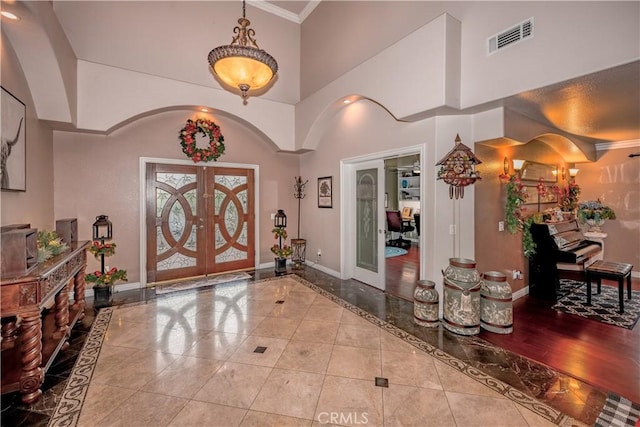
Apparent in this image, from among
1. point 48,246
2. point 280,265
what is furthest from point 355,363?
point 280,265

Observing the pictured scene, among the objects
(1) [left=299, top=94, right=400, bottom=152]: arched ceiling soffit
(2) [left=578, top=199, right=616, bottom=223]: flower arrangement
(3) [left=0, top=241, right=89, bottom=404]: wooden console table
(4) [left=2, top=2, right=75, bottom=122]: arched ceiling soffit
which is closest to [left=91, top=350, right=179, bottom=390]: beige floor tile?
(3) [left=0, top=241, right=89, bottom=404]: wooden console table

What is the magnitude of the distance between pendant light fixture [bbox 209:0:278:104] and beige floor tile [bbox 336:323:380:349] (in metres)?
3.16

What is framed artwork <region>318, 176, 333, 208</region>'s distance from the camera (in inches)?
221

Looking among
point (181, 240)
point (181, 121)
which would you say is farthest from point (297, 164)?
point (181, 240)

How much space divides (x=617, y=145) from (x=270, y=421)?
8302 mm

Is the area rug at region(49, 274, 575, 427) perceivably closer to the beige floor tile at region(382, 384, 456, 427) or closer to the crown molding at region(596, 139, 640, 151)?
the beige floor tile at region(382, 384, 456, 427)

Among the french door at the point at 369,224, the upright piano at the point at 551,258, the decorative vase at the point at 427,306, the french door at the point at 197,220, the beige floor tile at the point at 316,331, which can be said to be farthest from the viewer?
the french door at the point at 197,220

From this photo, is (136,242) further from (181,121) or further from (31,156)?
(181,121)

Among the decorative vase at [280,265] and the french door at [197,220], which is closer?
the french door at [197,220]

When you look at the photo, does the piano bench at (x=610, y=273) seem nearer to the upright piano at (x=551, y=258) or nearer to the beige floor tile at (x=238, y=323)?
the upright piano at (x=551, y=258)

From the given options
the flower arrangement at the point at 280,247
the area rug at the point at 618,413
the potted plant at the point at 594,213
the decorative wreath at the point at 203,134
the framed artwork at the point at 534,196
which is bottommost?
the area rug at the point at 618,413

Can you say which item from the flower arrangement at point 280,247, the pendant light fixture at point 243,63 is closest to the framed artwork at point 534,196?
the pendant light fixture at point 243,63

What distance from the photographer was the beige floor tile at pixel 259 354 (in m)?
2.62

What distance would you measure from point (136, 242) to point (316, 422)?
4.60 meters
